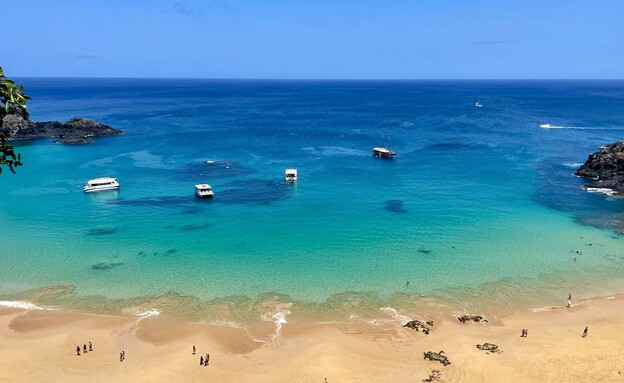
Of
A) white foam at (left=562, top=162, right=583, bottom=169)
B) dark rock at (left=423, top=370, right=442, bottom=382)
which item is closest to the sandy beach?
dark rock at (left=423, top=370, right=442, bottom=382)

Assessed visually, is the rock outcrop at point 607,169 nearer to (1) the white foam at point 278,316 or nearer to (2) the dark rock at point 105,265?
(1) the white foam at point 278,316

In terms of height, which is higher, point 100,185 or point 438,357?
point 100,185

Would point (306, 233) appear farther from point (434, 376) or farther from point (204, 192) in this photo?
point (434, 376)

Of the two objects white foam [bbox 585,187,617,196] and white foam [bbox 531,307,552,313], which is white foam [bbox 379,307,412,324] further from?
white foam [bbox 585,187,617,196]

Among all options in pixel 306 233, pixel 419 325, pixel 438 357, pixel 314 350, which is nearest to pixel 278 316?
pixel 314 350

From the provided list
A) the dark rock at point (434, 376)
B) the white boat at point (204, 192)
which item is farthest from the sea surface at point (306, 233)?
the dark rock at point (434, 376)
